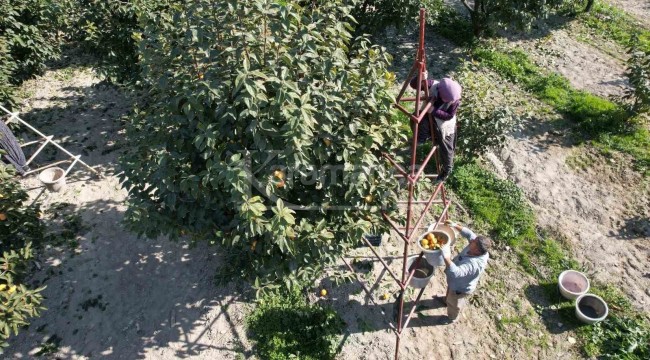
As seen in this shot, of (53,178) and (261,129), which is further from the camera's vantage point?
(53,178)

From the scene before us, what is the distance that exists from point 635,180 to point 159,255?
807 centimetres

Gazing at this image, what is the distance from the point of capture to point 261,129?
3949 millimetres

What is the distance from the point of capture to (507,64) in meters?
10.3

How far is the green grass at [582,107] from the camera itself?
8617mm

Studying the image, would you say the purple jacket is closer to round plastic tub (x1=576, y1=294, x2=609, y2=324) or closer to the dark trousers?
the dark trousers

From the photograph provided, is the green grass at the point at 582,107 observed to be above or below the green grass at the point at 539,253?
above

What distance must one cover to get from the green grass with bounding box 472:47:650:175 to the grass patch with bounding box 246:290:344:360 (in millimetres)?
6327

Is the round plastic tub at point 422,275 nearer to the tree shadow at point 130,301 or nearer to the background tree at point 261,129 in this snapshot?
the background tree at point 261,129

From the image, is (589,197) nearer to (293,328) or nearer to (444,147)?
(444,147)

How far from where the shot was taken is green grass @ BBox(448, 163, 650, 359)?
19.5ft

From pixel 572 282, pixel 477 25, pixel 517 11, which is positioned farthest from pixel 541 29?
pixel 572 282

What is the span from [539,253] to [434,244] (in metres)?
2.36

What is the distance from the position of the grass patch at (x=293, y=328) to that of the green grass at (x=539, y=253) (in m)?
3.03

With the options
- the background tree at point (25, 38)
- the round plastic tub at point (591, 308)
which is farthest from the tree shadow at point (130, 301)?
the round plastic tub at point (591, 308)
